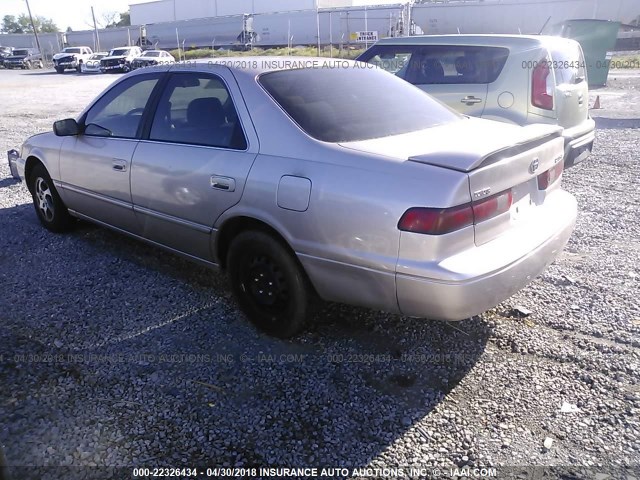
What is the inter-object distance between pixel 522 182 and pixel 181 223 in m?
2.19

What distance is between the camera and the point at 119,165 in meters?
4.06

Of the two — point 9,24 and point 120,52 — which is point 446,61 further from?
point 9,24

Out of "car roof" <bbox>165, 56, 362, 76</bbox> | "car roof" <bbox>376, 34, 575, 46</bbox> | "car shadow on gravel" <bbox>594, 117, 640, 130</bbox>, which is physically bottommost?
"car shadow on gravel" <bbox>594, 117, 640, 130</bbox>

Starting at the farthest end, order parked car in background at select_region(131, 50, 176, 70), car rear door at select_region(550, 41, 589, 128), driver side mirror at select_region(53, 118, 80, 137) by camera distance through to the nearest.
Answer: parked car in background at select_region(131, 50, 176, 70) → car rear door at select_region(550, 41, 589, 128) → driver side mirror at select_region(53, 118, 80, 137)

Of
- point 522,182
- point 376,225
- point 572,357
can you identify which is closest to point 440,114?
point 522,182

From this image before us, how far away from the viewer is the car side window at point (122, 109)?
408 centimetres

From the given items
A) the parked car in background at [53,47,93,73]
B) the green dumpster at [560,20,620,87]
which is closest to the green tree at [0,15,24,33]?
the parked car in background at [53,47,93,73]

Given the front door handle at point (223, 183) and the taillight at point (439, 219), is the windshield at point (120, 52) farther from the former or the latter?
the taillight at point (439, 219)

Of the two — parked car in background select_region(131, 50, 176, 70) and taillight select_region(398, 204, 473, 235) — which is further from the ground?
parked car in background select_region(131, 50, 176, 70)

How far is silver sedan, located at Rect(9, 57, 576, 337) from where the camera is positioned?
101 inches

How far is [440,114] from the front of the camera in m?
3.68

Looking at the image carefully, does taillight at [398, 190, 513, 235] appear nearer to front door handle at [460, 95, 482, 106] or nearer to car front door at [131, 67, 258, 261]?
car front door at [131, 67, 258, 261]

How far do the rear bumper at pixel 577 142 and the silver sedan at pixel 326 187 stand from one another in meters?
2.70

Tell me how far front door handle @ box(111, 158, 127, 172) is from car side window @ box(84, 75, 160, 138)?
0.68ft
